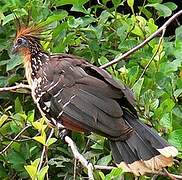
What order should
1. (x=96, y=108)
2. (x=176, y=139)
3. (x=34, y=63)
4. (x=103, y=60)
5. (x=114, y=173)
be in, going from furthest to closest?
(x=34, y=63)
(x=103, y=60)
(x=96, y=108)
(x=176, y=139)
(x=114, y=173)

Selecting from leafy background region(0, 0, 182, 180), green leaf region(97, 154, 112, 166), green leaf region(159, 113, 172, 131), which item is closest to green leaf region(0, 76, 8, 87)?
leafy background region(0, 0, 182, 180)

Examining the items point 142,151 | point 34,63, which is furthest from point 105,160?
point 34,63

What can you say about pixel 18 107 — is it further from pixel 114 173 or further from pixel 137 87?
pixel 114 173

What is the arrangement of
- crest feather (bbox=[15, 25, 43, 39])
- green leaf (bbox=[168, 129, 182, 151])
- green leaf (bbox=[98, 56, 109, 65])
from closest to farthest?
green leaf (bbox=[168, 129, 182, 151]), green leaf (bbox=[98, 56, 109, 65]), crest feather (bbox=[15, 25, 43, 39])

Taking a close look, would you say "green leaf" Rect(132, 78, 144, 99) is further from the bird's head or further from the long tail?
the bird's head

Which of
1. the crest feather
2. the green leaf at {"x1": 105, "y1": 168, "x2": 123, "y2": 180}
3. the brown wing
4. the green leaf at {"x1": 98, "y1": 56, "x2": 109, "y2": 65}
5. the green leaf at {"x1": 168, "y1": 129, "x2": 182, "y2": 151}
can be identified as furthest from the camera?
the crest feather

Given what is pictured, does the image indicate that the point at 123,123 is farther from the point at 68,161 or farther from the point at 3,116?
the point at 3,116

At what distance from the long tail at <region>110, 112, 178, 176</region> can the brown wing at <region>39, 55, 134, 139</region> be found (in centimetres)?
3

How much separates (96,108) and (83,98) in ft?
0.28

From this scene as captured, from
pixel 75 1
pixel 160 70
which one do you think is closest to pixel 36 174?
pixel 160 70

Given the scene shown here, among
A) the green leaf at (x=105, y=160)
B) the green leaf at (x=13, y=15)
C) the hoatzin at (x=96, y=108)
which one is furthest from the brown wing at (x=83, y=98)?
the green leaf at (x=13, y=15)

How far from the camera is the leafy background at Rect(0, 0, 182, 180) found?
100 inches

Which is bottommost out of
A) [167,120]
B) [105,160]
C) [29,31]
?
[105,160]

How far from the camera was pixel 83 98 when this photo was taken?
260cm
